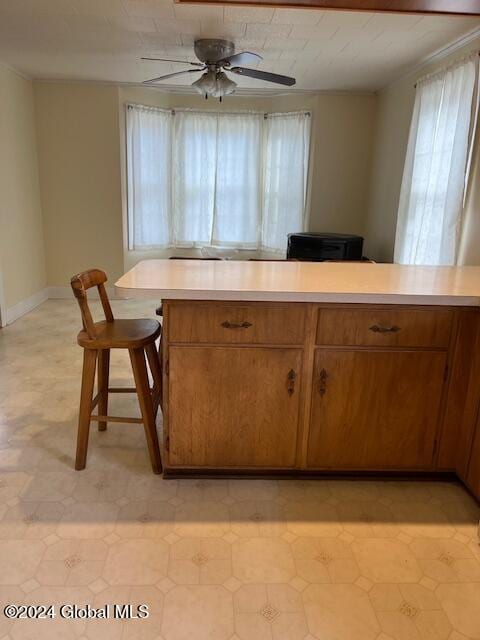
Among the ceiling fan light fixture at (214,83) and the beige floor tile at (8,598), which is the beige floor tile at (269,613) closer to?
the beige floor tile at (8,598)

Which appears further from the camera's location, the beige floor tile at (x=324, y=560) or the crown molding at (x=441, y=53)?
the crown molding at (x=441, y=53)

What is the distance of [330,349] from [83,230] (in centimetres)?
420

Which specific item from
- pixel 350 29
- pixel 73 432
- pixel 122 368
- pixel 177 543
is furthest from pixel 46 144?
pixel 177 543

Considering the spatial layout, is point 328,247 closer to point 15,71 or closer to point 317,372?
point 317,372

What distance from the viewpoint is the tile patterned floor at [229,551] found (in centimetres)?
135

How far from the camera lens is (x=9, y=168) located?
4.32m

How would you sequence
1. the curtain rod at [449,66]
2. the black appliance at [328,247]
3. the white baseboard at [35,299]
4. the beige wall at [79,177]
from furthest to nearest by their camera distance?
the beige wall at [79,177]
the black appliance at [328,247]
the white baseboard at [35,299]
the curtain rod at [449,66]

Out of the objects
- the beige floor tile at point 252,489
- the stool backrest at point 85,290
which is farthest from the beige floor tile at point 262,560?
the stool backrest at point 85,290

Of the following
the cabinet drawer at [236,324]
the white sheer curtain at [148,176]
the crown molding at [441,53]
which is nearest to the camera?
the cabinet drawer at [236,324]

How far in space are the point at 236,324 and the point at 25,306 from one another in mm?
3682

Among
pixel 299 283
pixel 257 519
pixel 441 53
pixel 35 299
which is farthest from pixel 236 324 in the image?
pixel 35 299

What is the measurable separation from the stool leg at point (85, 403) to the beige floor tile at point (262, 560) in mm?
834

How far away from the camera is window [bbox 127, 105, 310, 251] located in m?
5.23

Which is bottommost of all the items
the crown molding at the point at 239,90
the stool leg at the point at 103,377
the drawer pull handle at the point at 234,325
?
the stool leg at the point at 103,377
